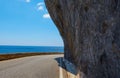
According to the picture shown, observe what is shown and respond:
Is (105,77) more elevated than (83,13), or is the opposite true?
(83,13)

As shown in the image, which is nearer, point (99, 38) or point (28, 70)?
point (99, 38)

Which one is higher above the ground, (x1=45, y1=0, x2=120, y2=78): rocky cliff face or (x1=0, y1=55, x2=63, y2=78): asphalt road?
(x1=45, y1=0, x2=120, y2=78): rocky cliff face

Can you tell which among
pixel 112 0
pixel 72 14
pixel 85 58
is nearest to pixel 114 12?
pixel 112 0

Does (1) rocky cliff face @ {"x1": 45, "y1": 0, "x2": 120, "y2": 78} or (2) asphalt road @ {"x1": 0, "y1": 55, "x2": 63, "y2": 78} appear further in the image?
(2) asphalt road @ {"x1": 0, "y1": 55, "x2": 63, "y2": 78}

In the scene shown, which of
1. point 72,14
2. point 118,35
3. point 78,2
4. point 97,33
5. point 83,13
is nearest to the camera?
point 118,35

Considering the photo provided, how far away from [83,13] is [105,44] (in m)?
1.57

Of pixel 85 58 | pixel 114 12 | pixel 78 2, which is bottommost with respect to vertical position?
pixel 85 58

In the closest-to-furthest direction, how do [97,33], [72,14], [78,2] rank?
[97,33], [78,2], [72,14]

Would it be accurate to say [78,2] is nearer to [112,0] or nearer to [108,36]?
[112,0]

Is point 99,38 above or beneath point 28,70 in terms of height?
above

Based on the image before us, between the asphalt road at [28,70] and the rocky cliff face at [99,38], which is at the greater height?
the rocky cliff face at [99,38]

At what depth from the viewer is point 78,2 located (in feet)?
29.8

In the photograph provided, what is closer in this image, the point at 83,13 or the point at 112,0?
the point at 112,0

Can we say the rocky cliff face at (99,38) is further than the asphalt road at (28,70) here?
No
